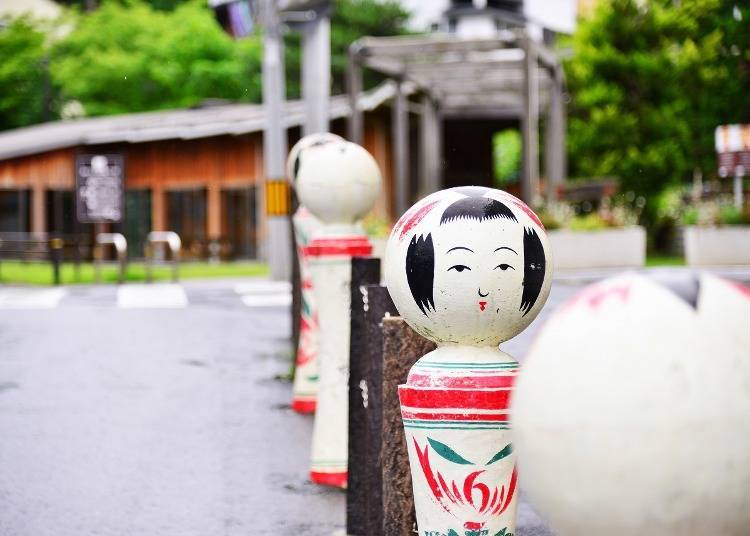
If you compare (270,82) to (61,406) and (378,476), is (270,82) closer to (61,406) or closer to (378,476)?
(61,406)

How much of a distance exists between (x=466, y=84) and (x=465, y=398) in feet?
82.0

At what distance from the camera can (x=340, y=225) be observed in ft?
21.4

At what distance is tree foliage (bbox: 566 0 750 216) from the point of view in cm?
3069

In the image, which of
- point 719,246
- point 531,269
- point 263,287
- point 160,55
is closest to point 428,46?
point 263,287

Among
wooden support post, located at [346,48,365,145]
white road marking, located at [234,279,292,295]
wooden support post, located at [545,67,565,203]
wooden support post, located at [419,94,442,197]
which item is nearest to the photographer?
white road marking, located at [234,279,292,295]

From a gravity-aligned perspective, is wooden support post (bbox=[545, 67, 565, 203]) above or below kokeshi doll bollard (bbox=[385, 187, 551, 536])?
above

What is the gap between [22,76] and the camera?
49.1m

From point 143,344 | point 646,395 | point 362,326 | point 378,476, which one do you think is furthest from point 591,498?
point 143,344

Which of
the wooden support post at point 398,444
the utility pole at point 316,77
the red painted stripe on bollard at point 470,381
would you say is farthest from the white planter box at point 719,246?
the red painted stripe on bollard at point 470,381

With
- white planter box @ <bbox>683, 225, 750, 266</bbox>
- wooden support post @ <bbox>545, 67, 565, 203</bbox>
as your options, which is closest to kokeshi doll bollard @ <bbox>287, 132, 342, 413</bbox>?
white planter box @ <bbox>683, 225, 750, 266</bbox>

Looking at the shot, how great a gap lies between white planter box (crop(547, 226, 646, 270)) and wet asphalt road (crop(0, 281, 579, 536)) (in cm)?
769

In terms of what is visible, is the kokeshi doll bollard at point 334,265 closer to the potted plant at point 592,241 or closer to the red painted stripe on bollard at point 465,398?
the red painted stripe on bollard at point 465,398

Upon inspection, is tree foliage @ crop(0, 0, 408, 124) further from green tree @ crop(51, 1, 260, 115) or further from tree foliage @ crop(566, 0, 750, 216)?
tree foliage @ crop(566, 0, 750, 216)

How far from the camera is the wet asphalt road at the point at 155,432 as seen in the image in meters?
6.00
